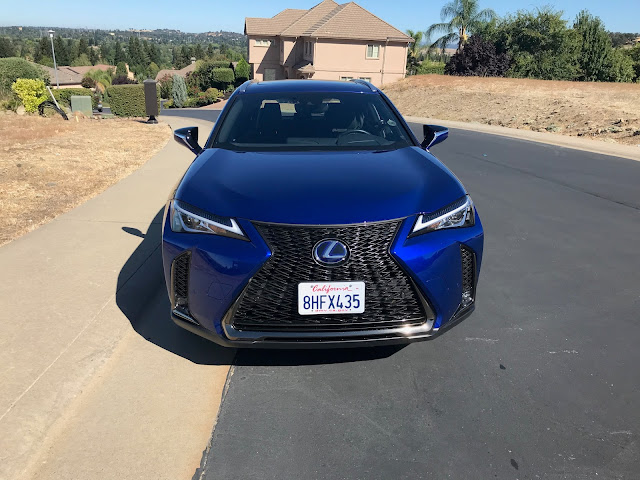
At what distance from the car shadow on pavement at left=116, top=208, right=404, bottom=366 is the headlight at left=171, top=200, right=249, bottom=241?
0.99 meters

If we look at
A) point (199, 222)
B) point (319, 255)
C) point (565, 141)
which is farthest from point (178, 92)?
point (319, 255)

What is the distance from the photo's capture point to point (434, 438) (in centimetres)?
283

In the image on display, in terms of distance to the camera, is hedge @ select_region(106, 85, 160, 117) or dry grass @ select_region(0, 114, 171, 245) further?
hedge @ select_region(106, 85, 160, 117)

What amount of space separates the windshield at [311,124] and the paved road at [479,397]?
1569mm

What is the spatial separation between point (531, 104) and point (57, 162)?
2204 cm

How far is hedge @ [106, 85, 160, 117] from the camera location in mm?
26703

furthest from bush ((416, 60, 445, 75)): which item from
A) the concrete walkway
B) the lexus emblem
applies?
the lexus emblem

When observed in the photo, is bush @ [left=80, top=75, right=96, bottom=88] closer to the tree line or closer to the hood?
the tree line

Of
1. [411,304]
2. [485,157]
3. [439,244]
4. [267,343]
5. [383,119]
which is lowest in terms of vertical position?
[485,157]

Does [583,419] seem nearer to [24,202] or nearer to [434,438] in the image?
[434,438]

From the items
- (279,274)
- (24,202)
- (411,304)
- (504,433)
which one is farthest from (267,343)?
(24,202)

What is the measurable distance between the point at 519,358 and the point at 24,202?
20.7ft

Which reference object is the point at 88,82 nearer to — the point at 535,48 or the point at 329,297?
the point at 535,48

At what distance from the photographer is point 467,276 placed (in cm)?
320
